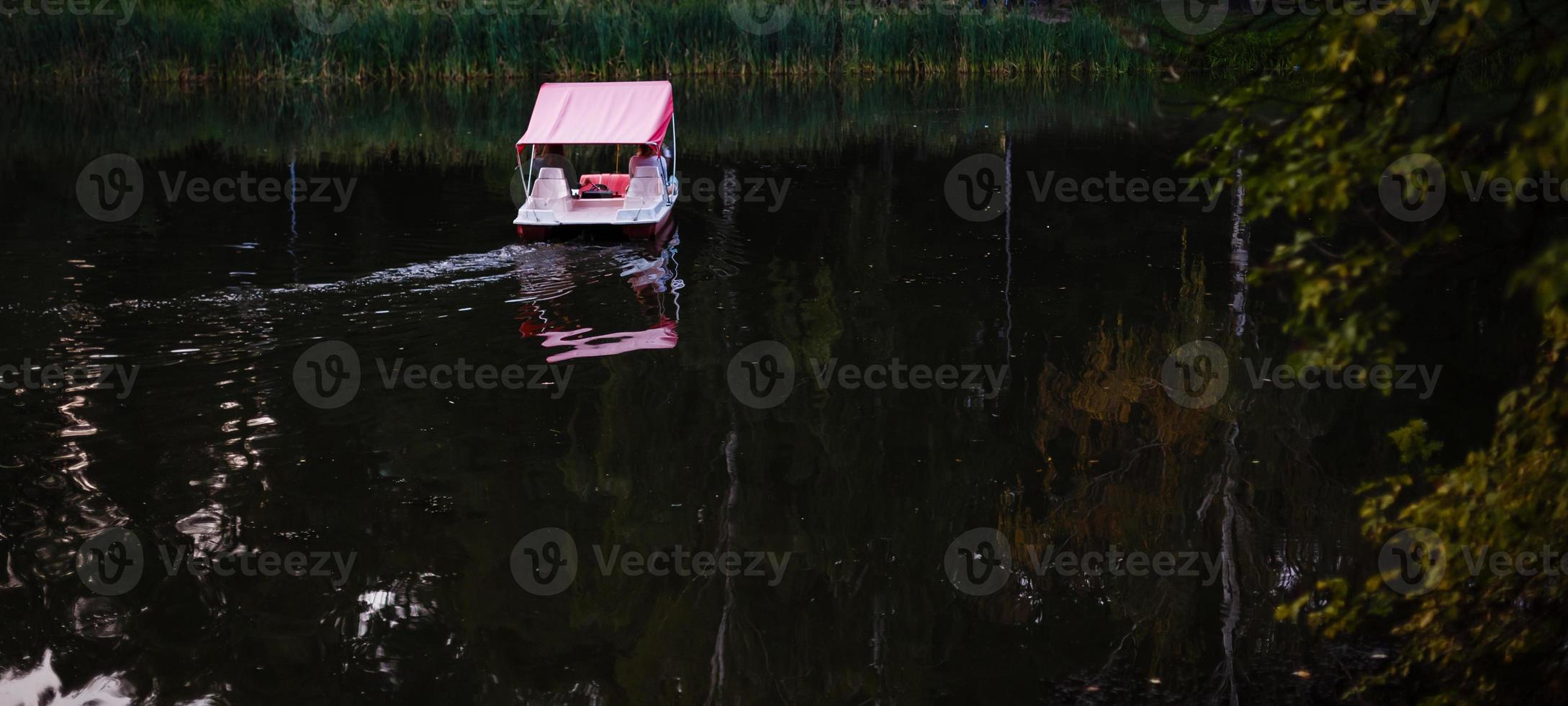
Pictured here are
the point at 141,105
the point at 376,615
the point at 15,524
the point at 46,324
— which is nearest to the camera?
the point at 376,615

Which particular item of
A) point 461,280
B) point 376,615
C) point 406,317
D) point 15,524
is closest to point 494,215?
point 461,280

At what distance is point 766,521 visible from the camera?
23.8ft

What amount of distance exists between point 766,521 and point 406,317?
211 inches

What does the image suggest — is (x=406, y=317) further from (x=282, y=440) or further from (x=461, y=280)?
(x=282, y=440)

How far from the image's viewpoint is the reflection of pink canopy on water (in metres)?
10.4
